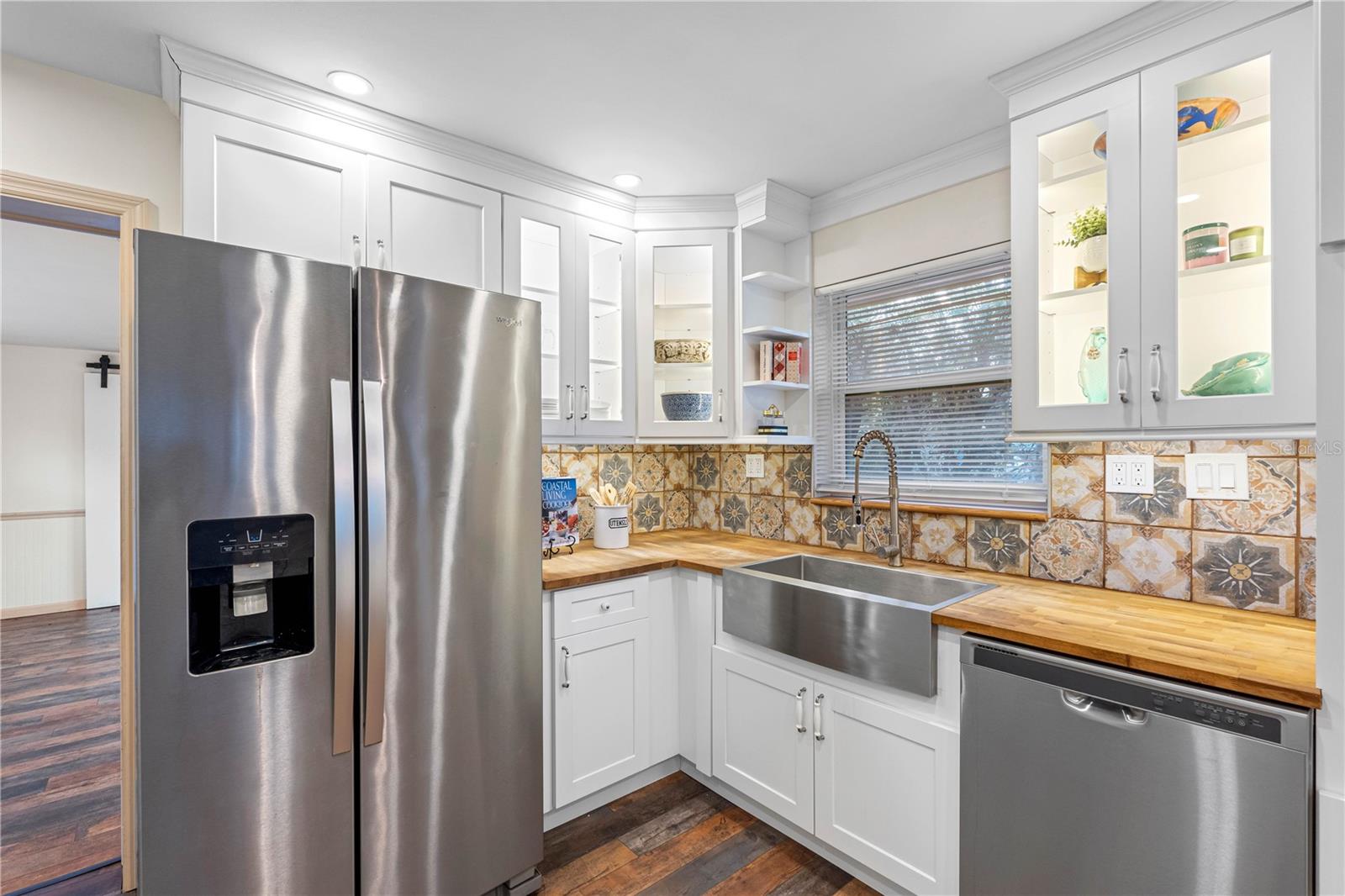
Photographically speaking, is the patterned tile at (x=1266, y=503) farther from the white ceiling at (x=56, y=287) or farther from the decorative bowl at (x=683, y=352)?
the white ceiling at (x=56, y=287)

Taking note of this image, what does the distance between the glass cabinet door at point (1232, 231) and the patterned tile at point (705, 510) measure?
2.00 meters

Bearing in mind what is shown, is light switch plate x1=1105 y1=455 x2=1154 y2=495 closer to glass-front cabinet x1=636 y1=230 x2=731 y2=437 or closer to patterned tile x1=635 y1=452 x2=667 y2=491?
glass-front cabinet x1=636 y1=230 x2=731 y2=437

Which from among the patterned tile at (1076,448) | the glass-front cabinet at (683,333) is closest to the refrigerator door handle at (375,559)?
the glass-front cabinet at (683,333)

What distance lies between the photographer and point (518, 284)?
94.1 inches

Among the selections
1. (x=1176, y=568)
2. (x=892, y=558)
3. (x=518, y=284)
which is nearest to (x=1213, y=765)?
(x=1176, y=568)

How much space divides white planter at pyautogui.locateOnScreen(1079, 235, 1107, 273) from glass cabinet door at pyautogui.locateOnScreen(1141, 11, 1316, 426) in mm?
110

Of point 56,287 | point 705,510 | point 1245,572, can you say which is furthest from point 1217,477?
point 56,287

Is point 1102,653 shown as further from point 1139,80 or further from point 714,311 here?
point 714,311

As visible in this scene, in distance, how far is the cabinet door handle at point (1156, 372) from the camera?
61.2 inches

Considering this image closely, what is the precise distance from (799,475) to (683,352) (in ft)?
2.55

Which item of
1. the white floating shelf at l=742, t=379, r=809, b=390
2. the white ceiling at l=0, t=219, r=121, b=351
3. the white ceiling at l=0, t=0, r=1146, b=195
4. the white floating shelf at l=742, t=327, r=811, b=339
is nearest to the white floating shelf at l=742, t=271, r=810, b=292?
the white floating shelf at l=742, t=327, r=811, b=339

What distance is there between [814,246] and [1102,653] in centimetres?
202

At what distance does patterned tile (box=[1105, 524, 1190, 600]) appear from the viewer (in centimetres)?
179

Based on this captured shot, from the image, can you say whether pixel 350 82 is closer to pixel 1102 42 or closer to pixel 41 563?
pixel 1102 42
